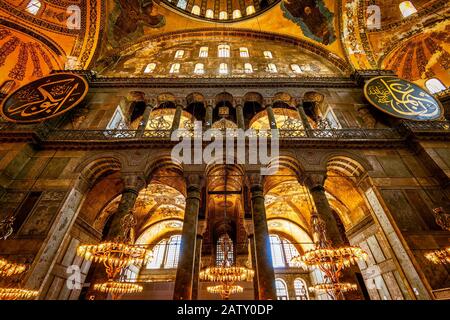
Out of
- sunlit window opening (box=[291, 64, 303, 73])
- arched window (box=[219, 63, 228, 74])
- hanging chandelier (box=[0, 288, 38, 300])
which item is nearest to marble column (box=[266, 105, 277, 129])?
arched window (box=[219, 63, 228, 74])

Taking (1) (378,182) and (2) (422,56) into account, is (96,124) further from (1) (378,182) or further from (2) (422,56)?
(2) (422,56)

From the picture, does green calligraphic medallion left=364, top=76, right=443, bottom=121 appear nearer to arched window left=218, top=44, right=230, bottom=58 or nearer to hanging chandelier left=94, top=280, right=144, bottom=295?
arched window left=218, top=44, right=230, bottom=58

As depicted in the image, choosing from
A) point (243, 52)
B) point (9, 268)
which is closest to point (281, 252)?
point (243, 52)

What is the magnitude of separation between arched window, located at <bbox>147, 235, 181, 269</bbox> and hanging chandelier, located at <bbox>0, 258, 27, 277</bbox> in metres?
8.17

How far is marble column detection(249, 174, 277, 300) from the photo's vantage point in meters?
5.28

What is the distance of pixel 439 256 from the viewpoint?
5348mm

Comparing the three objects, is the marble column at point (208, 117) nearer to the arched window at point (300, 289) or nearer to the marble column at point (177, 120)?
the marble column at point (177, 120)

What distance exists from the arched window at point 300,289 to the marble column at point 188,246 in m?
9.20

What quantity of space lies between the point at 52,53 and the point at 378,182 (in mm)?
15010

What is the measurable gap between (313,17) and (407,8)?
4.46 m

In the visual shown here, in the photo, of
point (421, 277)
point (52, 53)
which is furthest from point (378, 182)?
point (52, 53)

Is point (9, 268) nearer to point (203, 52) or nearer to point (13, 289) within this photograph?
point (13, 289)

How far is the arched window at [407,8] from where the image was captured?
36.3 ft
